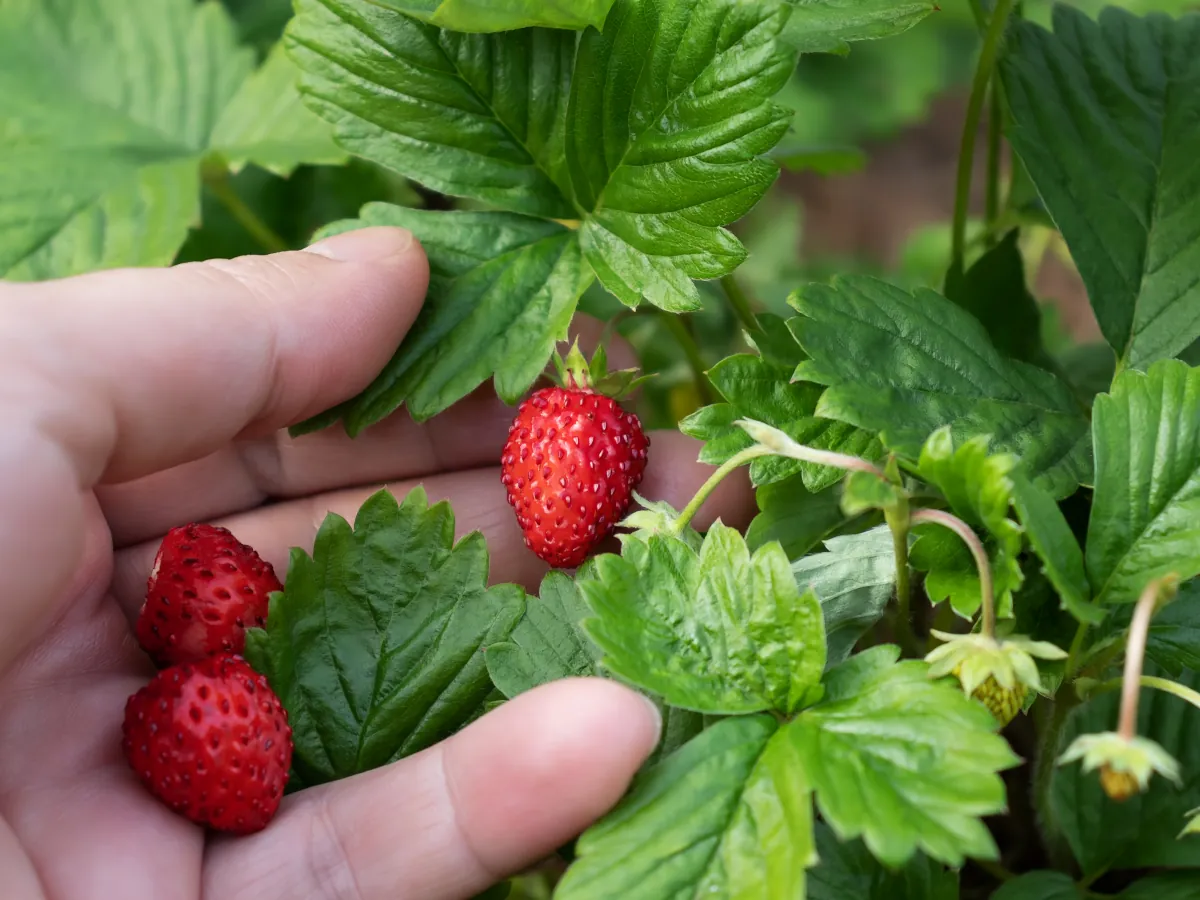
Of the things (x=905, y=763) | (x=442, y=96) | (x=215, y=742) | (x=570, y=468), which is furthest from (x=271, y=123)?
(x=905, y=763)

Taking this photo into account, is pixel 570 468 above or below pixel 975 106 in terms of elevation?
below

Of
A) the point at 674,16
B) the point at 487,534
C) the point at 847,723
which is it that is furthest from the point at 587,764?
the point at 674,16

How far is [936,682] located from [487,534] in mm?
478

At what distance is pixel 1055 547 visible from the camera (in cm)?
59

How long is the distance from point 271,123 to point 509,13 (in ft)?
1.75

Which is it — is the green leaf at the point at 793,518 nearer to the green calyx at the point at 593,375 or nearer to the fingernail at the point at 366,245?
the green calyx at the point at 593,375

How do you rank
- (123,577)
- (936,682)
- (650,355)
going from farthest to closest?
1. (650,355)
2. (123,577)
3. (936,682)

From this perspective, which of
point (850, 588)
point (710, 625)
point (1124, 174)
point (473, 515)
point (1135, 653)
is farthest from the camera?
point (473, 515)

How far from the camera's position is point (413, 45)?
0.82 metres

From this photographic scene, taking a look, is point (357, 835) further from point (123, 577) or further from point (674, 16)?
point (674, 16)

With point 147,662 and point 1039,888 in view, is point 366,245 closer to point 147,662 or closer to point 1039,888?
point 147,662

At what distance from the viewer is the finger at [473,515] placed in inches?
36.7

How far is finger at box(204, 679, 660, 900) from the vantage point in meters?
0.60

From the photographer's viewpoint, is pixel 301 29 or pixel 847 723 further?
pixel 301 29
